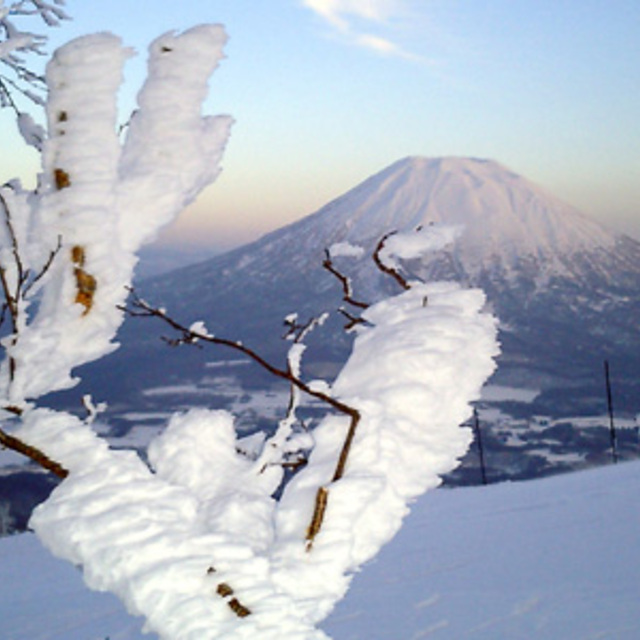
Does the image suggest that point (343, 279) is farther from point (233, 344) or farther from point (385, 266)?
point (233, 344)

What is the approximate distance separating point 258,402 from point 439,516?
133 meters

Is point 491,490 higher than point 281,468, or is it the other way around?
point 281,468

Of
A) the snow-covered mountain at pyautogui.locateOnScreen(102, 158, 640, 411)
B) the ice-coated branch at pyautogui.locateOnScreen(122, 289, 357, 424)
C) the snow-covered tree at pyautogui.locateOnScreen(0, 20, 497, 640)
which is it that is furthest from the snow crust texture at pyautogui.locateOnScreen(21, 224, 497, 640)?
the snow-covered mountain at pyautogui.locateOnScreen(102, 158, 640, 411)

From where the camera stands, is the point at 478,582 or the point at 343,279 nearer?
the point at 343,279

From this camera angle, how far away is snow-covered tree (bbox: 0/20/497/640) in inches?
59.4

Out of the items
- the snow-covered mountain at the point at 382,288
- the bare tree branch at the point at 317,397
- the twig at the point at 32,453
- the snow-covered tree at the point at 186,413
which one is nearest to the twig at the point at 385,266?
the snow-covered tree at the point at 186,413

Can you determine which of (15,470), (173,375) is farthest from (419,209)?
(15,470)

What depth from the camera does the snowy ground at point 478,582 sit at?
264 inches

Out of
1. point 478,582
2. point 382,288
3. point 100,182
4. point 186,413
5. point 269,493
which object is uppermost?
point 100,182

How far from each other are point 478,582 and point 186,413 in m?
6.87

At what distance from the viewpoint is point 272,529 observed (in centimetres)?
181

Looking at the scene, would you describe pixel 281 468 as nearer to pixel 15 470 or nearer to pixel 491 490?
pixel 491 490

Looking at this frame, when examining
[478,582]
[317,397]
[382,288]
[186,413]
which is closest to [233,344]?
[317,397]

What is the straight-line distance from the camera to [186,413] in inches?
75.0
